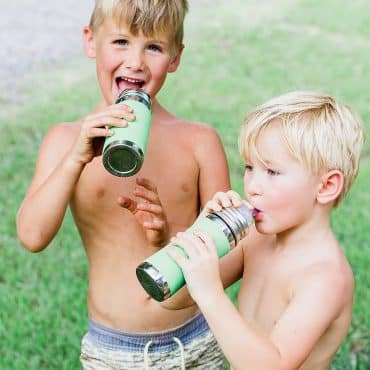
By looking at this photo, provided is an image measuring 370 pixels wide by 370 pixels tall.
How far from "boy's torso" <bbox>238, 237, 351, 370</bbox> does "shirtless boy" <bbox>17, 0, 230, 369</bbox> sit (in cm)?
31

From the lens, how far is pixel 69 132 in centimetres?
265

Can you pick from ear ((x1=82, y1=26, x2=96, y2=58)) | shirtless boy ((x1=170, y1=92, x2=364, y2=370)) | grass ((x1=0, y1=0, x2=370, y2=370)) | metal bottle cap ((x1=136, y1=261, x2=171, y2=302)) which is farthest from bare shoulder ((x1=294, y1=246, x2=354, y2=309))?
grass ((x1=0, y1=0, x2=370, y2=370))

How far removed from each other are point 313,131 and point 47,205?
0.76m

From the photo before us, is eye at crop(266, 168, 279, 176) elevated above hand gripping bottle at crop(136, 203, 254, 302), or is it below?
above

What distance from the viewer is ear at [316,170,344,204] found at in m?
2.17

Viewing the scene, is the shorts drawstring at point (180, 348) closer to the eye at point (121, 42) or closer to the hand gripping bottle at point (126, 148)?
the hand gripping bottle at point (126, 148)

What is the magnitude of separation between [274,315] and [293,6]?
248 inches

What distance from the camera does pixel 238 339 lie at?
6.41ft

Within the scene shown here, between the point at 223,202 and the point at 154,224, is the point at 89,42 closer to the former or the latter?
the point at 154,224

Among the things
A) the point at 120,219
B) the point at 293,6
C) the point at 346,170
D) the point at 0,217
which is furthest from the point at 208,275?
the point at 293,6

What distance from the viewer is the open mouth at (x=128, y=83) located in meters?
2.54

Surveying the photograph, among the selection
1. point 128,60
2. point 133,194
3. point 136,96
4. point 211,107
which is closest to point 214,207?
point 136,96

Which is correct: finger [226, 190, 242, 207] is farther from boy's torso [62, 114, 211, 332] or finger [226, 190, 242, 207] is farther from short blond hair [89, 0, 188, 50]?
short blond hair [89, 0, 188, 50]

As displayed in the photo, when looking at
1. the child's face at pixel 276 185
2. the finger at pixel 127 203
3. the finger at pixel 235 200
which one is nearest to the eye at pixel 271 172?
the child's face at pixel 276 185
